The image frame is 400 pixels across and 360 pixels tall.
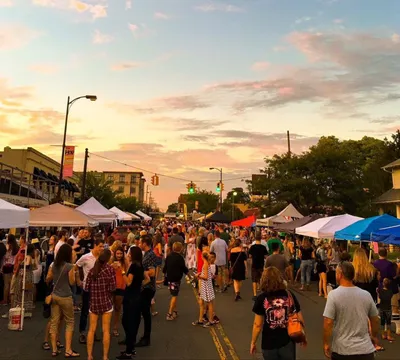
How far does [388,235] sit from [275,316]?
22.8 feet

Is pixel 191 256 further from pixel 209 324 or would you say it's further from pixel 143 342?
pixel 143 342

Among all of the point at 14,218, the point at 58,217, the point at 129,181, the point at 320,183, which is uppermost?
the point at 129,181

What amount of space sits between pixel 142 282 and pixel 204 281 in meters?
2.19

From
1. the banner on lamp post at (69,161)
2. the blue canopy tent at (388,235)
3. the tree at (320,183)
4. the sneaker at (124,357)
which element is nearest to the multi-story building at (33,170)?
the banner on lamp post at (69,161)

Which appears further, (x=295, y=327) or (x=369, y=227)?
(x=369, y=227)

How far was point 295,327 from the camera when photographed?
3893 millimetres

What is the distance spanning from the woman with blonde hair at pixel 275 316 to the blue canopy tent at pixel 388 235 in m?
6.57

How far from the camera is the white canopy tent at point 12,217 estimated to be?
768 centimetres

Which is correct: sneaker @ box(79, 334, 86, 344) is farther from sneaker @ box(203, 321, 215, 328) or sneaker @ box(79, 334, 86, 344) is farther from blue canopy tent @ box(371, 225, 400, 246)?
blue canopy tent @ box(371, 225, 400, 246)

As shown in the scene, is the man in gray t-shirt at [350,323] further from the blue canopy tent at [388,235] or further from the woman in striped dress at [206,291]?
the blue canopy tent at [388,235]

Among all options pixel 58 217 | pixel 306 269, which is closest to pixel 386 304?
pixel 306 269

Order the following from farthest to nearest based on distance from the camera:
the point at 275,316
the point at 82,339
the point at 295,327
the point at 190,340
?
the point at 190,340
the point at 82,339
the point at 275,316
the point at 295,327

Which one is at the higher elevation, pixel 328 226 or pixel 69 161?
pixel 69 161

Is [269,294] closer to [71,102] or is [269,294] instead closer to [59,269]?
[59,269]
